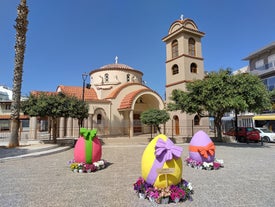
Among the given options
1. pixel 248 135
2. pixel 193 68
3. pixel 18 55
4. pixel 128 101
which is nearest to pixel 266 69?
pixel 193 68

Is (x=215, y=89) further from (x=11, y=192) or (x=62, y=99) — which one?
(x=11, y=192)

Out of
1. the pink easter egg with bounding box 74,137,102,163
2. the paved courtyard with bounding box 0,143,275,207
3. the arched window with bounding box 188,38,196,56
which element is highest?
the arched window with bounding box 188,38,196,56

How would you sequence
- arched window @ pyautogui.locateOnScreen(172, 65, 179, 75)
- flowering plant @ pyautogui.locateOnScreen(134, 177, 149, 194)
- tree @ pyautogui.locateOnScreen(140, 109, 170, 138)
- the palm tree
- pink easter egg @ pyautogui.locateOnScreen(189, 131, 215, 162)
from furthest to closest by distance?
arched window @ pyautogui.locateOnScreen(172, 65, 179, 75) → tree @ pyautogui.locateOnScreen(140, 109, 170, 138) → the palm tree → pink easter egg @ pyautogui.locateOnScreen(189, 131, 215, 162) → flowering plant @ pyautogui.locateOnScreen(134, 177, 149, 194)

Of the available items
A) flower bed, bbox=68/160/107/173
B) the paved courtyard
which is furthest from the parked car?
flower bed, bbox=68/160/107/173

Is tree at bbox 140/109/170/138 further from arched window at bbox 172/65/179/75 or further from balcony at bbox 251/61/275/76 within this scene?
balcony at bbox 251/61/275/76

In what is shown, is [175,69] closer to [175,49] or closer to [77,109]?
[175,49]

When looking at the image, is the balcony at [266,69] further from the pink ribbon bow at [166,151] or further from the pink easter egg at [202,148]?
the pink ribbon bow at [166,151]

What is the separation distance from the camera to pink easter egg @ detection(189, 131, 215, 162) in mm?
8125

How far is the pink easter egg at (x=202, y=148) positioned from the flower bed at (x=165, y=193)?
3.43m

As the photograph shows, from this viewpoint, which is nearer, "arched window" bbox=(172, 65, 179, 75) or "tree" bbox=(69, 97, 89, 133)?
"tree" bbox=(69, 97, 89, 133)

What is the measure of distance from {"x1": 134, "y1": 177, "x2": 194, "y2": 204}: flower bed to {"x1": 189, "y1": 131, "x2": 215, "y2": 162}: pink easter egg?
3430 mm

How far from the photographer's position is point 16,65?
47.7 ft

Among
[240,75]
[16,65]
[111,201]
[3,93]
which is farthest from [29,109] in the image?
[3,93]

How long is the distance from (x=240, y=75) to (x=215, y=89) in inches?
96.4
